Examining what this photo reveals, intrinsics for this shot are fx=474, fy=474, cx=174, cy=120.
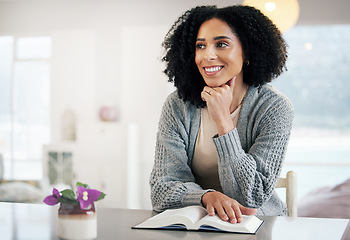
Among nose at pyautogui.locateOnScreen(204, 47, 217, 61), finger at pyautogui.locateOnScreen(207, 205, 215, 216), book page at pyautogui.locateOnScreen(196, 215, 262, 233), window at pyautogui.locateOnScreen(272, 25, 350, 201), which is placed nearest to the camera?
book page at pyautogui.locateOnScreen(196, 215, 262, 233)

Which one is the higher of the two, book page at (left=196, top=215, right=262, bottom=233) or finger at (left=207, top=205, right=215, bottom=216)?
finger at (left=207, top=205, right=215, bottom=216)

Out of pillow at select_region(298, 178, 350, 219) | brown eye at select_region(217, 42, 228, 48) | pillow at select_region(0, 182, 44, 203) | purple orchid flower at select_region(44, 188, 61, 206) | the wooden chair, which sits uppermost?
brown eye at select_region(217, 42, 228, 48)

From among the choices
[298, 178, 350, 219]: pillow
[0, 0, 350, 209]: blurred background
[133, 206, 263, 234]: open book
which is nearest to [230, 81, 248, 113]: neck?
[133, 206, 263, 234]: open book

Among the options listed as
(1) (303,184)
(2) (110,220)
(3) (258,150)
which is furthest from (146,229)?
(1) (303,184)

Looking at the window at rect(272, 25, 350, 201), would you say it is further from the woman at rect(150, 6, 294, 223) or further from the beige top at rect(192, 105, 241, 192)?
the beige top at rect(192, 105, 241, 192)

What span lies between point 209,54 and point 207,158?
373 mm

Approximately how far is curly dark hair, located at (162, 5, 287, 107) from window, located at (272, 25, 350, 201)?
3.36 metres

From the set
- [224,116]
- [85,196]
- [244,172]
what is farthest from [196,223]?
[224,116]

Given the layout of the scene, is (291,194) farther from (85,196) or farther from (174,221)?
(85,196)

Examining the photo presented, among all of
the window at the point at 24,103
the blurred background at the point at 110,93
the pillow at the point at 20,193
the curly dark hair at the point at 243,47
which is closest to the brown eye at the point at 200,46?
the curly dark hair at the point at 243,47

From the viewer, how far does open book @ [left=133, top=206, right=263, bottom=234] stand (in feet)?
3.70

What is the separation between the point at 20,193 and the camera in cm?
509

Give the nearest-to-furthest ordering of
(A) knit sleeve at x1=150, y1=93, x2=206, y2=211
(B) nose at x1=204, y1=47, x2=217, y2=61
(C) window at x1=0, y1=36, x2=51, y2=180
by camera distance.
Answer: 1. (A) knit sleeve at x1=150, y1=93, x2=206, y2=211
2. (B) nose at x1=204, y1=47, x2=217, y2=61
3. (C) window at x1=0, y1=36, x2=51, y2=180

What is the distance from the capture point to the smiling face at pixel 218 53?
5.50ft
